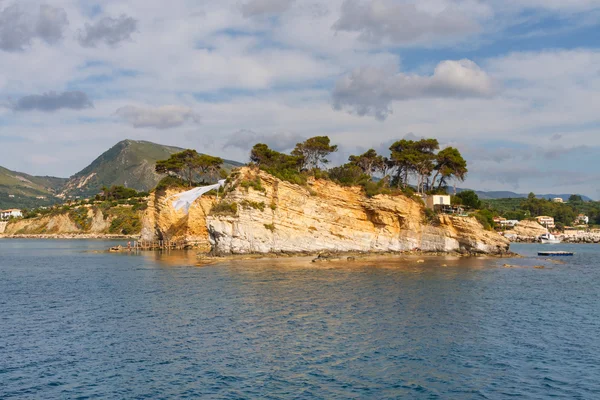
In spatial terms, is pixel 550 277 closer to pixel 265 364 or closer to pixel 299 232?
pixel 299 232

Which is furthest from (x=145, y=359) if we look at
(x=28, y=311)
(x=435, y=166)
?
(x=435, y=166)

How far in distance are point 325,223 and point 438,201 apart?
57.0 feet

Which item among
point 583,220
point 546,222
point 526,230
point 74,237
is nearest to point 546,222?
point 546,222

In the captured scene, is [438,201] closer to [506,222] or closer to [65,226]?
[506,222]

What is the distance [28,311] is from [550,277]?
147 feet

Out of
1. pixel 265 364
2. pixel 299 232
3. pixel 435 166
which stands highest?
pixel 435 166

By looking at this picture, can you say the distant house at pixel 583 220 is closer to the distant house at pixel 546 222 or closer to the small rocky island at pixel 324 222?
the distant house at pixel 546 222

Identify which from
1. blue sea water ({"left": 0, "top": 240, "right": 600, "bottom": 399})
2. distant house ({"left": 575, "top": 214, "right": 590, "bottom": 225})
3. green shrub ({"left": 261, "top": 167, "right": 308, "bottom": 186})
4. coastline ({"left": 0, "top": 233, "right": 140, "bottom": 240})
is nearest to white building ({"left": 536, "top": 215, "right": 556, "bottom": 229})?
distant house ({"left": 575, "top": 214, "right": 590, "bottom": 225})

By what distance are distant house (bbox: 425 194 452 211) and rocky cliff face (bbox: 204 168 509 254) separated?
7.77 feet

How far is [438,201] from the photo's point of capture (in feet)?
242

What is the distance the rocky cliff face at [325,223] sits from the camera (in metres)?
63.4

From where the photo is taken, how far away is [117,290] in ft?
134

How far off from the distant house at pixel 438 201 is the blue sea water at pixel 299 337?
2735 centimetres

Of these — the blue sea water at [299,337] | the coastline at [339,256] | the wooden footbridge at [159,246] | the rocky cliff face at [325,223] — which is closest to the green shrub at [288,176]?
the rocky cliff face at [325,223]
